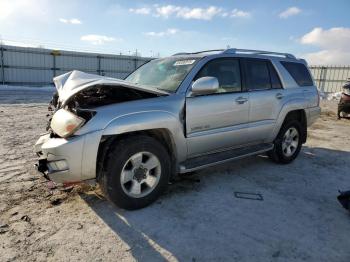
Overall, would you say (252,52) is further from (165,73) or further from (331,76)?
(331,76)

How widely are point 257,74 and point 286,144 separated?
1.46m

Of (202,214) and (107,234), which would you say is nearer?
(107,234)

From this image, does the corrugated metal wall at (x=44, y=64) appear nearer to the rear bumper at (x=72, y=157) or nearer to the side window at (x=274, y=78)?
the side window at (x=274, y=78)

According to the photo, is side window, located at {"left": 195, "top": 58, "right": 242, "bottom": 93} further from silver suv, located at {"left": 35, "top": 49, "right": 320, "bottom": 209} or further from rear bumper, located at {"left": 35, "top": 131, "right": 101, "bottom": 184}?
rear bumper, located at {"left": 35, "top": 131, "right": 101, "bottom": 184}

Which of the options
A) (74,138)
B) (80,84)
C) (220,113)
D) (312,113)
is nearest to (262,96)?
(220,113)

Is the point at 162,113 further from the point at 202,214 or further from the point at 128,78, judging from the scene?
the point at 128,78

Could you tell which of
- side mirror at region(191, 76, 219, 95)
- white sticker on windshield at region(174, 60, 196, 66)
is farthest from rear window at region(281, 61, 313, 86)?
side mirror at region(191, 76, 219, 95)

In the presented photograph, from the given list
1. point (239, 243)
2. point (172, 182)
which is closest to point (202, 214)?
point (239, 243)

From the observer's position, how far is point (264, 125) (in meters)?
5.27

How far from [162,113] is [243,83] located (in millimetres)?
1666

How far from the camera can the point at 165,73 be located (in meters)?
4.70

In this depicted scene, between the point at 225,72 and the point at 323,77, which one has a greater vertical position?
the point at 323,77

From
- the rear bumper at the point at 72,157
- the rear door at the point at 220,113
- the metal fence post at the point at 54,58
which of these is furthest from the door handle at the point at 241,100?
the metal fence post at the point at 54,58

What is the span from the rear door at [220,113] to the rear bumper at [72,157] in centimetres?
129
